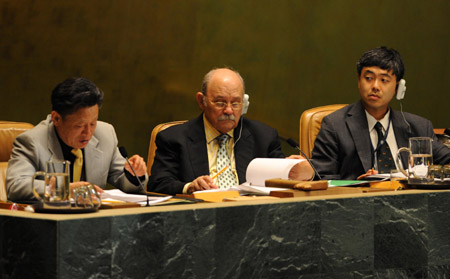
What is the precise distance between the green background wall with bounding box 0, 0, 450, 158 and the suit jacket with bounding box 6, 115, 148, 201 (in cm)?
131

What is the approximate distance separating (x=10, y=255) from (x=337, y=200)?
90 centimetres

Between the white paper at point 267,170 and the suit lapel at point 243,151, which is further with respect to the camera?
the suit lapel at point 243,151

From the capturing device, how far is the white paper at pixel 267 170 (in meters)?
2.39

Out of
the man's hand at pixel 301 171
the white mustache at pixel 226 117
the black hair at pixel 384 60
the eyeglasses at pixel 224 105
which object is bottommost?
the man's hand at pixel 301 171

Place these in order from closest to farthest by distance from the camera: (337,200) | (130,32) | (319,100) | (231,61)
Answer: (337,200) → (130,32) → (231,61) → (319,100)

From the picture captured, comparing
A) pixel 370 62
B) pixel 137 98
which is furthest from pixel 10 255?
pixel 137 98

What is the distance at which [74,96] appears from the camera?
2609 mm

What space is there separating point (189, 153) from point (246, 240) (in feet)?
4.64

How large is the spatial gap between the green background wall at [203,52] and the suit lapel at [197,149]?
4.00 feet

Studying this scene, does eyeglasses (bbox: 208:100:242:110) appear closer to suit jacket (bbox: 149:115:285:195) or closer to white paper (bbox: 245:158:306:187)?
suit jacket (bbox: 149:115:285:195)

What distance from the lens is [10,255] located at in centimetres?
151

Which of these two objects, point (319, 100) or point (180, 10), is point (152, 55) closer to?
point (180, 10)

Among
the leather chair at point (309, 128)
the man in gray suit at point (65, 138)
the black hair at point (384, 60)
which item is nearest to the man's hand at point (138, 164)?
the man in gray suit at point (65, 138)

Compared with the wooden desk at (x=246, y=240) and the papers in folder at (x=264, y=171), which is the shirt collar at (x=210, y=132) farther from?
the wooden desk at (x=246, y=240)
